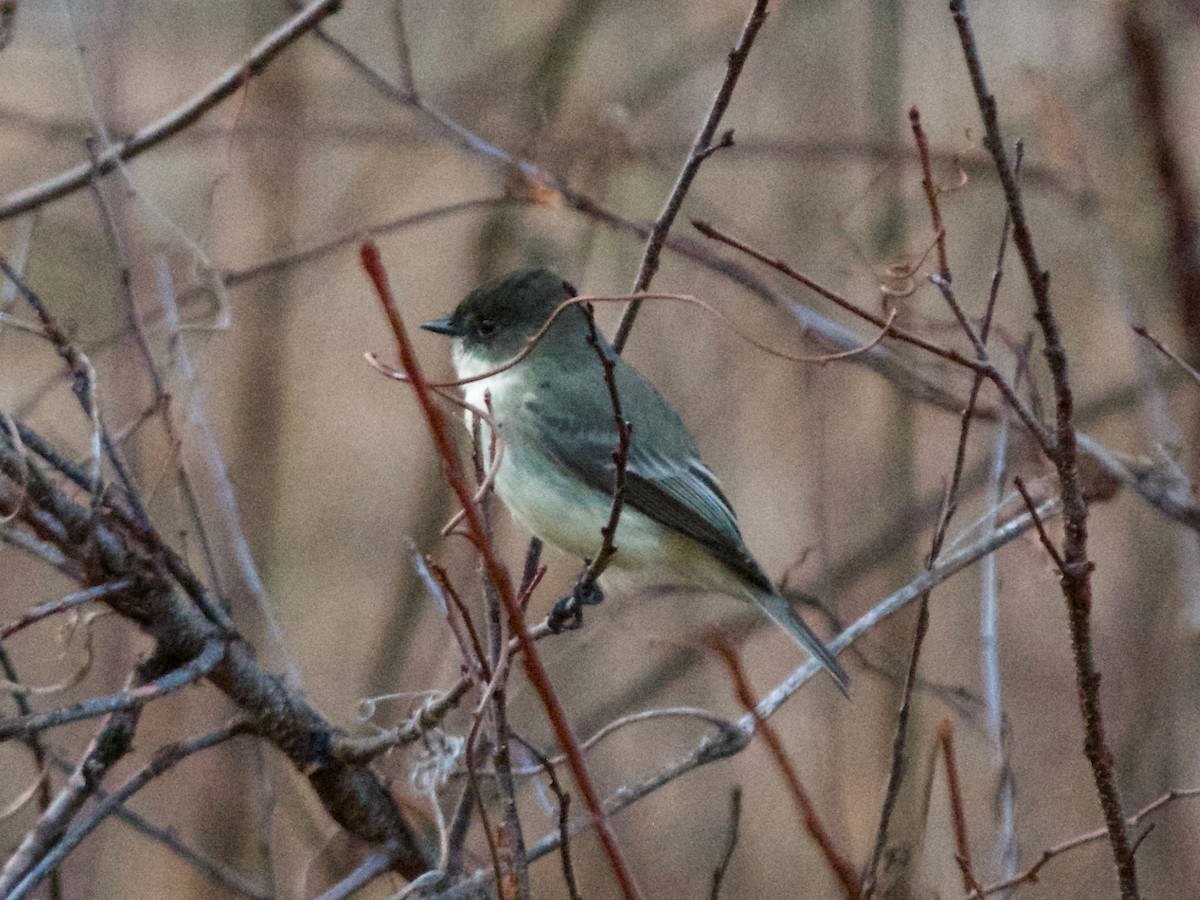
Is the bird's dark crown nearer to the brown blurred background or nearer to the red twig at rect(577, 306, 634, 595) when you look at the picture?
the brown blurred background

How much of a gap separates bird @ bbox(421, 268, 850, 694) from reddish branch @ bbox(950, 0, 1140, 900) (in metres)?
1.66

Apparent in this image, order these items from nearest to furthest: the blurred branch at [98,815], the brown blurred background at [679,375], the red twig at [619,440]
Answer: the red twig at [619,440], the blurred branch at [98,815], the brown blurred background at [679,375]

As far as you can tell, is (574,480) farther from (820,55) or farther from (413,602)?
(820,55)

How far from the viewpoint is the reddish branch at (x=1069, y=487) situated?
4.51 feet

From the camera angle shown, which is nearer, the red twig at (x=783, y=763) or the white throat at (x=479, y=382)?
the red twig at (x=783, y=763)

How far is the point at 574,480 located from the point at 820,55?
2.33 metres

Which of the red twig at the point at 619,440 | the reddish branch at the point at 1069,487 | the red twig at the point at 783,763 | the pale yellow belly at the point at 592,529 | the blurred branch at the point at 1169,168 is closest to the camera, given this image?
the red twig at the point at 783,763

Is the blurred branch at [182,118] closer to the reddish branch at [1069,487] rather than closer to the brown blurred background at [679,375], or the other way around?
the brown blurred background at [679,375]

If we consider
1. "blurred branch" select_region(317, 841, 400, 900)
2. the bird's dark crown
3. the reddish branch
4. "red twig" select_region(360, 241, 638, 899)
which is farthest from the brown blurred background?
"red twig" select_region(360, 241, 638, 899)

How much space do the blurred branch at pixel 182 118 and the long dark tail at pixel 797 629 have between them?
4.95ft

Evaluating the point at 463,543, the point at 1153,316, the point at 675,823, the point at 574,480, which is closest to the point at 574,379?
the point at 574,480

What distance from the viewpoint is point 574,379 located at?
344 cm

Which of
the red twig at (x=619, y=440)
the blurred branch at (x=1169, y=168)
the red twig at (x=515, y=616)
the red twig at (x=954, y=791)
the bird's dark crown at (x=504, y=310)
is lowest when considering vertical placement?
the red twig at (x=954, y=791)

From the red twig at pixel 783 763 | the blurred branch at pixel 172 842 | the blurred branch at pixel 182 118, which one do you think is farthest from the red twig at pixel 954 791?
the blurred branch at pixel 182 118
